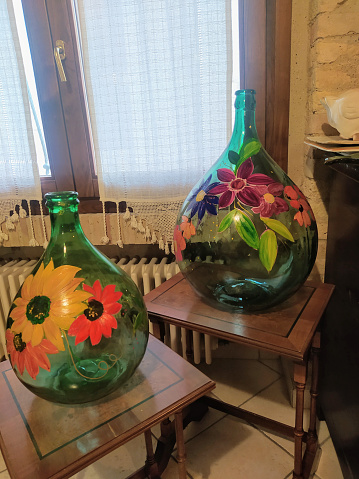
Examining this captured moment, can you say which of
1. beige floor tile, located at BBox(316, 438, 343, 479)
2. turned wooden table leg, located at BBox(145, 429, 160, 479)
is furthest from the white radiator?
beige floor tile, located at BBox(316, 438, 343, 479)

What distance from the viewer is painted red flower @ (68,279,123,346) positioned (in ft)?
1.75

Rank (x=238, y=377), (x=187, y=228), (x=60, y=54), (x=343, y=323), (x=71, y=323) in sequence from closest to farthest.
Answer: (x=71, y=323)
(x=187, y=228)
(x=343, y=323)
(x=60, y=54)
(x=238, y=377)

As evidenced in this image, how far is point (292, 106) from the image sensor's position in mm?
1209

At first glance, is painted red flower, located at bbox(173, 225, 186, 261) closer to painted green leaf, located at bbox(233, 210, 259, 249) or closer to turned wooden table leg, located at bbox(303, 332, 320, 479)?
painted green leaf, located at bbox(233, 210, 259, 249)

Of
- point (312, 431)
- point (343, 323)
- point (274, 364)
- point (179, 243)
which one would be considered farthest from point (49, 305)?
point (274, 364)

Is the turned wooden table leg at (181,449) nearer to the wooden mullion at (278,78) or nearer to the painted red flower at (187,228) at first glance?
the painted red flower at (187,228)

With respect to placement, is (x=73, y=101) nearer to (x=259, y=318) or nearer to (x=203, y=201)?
(x=203, y=201)

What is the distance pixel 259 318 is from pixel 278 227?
22 cm

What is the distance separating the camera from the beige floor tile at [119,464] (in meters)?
1.13

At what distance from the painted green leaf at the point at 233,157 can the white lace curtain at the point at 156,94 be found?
0.45m

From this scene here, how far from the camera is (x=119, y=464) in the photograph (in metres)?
1.17

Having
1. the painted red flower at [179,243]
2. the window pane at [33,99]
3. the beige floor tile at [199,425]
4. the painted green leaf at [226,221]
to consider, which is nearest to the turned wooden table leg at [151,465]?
the beige floor tile at [199,425]

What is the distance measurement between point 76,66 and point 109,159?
35cm

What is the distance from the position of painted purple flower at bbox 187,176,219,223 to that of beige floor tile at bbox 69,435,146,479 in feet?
2.87
